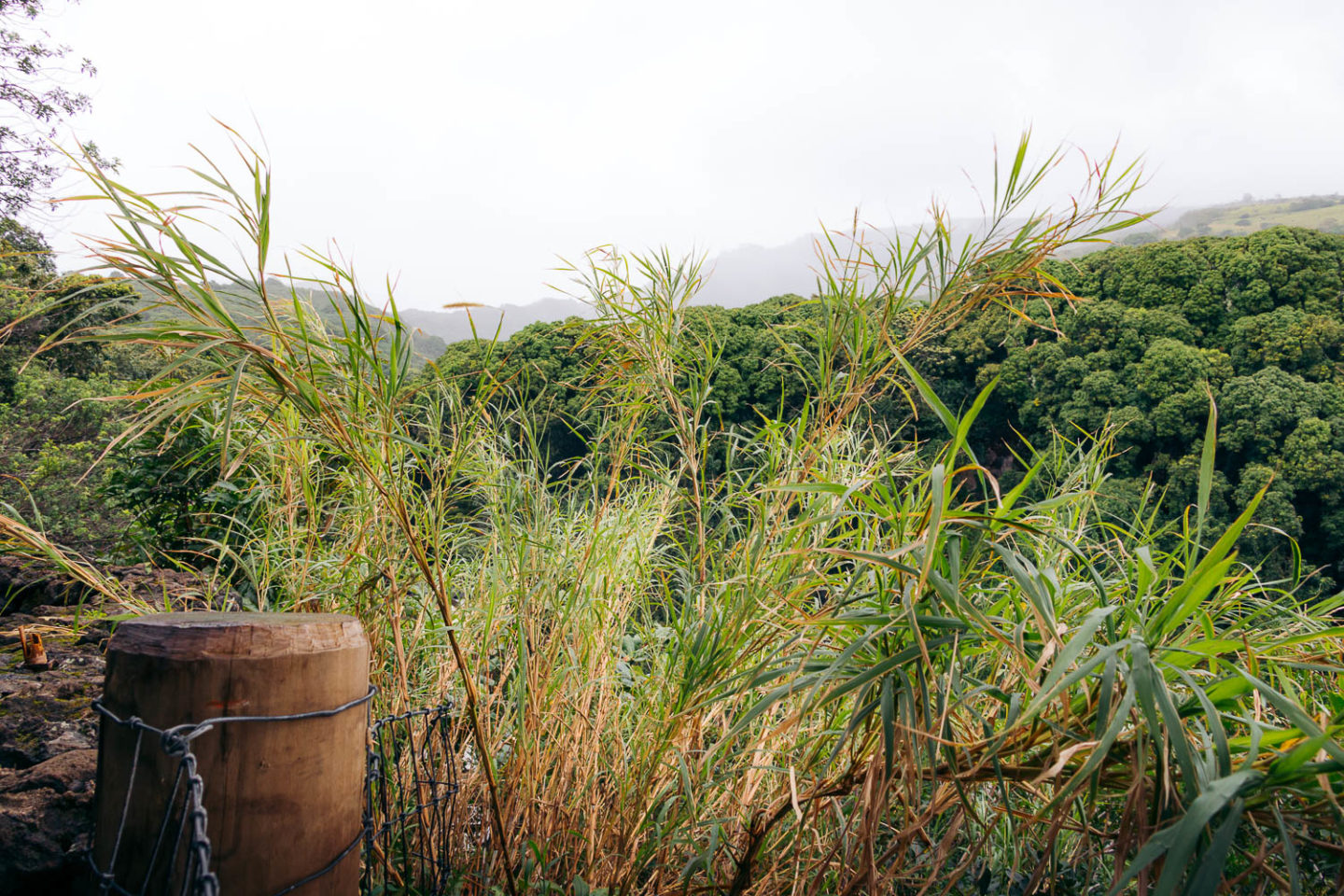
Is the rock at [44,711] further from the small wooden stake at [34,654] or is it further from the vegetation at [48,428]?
the vegetation at [48,428]

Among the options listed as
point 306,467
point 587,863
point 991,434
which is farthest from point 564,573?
point 991,434

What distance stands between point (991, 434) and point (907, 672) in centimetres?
1484

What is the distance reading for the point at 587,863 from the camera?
1.38 metres

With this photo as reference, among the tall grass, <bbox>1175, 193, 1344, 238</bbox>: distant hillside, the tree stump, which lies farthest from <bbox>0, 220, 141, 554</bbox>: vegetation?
<bbox>1175, 193, 1344, 238</bbox>: distant hillside

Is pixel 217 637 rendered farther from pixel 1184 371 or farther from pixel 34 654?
pixel 1184 371

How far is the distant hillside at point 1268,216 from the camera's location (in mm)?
43344

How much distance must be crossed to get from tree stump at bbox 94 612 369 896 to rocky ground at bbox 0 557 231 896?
0.33 meters

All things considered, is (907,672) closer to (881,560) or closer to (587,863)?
(881,560)

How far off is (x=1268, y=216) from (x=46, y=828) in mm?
71809

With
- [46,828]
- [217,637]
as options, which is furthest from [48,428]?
[217,637]

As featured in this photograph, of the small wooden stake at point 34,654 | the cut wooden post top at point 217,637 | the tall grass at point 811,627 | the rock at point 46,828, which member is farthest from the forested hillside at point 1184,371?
the cut wooden post top at point 217,637

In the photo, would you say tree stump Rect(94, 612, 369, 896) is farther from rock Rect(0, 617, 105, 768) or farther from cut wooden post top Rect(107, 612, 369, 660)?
rock Rect(0, 617, 105, 768)

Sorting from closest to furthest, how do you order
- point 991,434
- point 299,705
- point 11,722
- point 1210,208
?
point 299,705 → point 11,722 → point 991,434 → point 1210,208

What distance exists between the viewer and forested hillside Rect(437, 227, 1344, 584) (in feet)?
36.7
